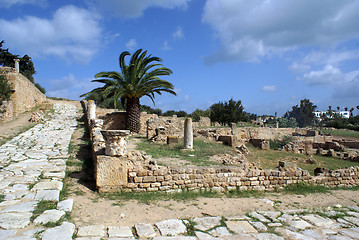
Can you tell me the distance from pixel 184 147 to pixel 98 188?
20.9 feet

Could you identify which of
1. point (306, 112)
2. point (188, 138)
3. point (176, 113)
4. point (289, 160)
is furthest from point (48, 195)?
point (306, 112)

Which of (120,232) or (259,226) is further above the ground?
(120,232)

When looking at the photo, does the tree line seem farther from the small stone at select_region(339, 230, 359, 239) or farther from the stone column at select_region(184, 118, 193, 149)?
the small stone at select_region(339, 230, 359, 239)

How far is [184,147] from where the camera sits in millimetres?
11398

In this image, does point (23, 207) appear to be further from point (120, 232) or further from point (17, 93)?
point (17, 93)

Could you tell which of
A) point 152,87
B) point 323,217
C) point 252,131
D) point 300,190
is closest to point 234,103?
point 252,131

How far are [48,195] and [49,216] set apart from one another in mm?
912

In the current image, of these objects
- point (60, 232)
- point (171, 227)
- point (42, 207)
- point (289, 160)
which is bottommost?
point (289, 160)

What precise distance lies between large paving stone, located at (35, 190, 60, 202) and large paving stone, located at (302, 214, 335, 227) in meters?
4.82

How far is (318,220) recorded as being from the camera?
4.80m

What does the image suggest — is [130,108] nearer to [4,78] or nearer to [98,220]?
[4,78]

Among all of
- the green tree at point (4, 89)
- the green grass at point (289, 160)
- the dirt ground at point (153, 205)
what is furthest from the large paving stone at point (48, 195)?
the green tree at point (4, 89)

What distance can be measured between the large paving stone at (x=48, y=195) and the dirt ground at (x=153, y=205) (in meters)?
0.33

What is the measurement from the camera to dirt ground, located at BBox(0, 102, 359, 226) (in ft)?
13.8
